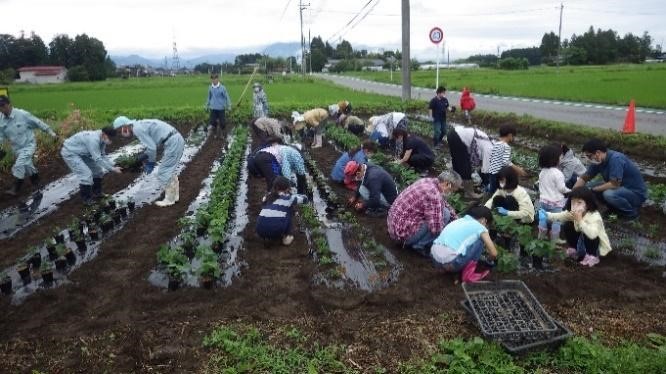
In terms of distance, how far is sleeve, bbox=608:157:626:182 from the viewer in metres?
6.05

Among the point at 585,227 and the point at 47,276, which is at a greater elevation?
the point at 585,227

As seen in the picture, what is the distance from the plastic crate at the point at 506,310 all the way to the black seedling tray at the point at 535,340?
30 mm

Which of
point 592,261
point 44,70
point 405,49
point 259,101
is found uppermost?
point 44,70

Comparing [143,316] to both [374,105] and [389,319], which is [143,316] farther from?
[374,105]

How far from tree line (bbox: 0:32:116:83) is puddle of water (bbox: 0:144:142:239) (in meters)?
58.6

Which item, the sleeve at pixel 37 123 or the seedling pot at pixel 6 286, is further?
the sleeve at pixel 37 123

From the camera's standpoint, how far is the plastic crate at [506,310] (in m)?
3.83

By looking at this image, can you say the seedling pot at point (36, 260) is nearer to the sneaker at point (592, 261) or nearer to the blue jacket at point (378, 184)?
the blue jacket at point (378, 184)

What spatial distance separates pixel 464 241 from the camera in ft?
15.5

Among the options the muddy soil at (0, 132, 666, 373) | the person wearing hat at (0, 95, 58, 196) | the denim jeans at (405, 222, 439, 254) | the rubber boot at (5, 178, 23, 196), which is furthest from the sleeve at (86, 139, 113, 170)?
the denim jeans at (405, 222, 439, 254)

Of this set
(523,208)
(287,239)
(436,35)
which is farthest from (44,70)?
(523,208)

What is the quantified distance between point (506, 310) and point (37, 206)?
25.1ft

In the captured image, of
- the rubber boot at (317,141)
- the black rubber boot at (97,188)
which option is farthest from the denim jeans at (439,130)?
the black rubber boot at (97,188)

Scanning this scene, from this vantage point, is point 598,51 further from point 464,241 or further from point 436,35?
point 464,241
